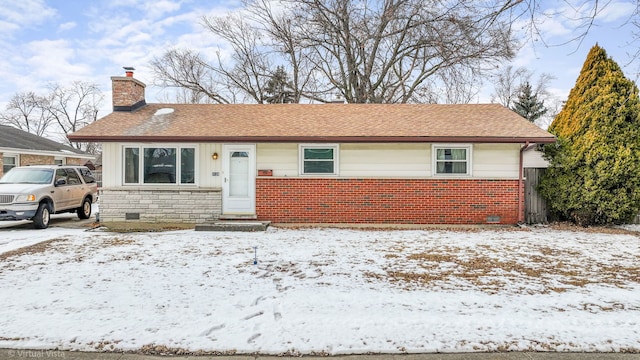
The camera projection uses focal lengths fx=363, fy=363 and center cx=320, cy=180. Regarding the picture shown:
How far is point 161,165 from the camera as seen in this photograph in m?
10.5

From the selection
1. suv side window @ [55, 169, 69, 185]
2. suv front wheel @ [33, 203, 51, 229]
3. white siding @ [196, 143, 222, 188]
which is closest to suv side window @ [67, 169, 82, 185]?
suv side window @ [55, 169, 69, 185]

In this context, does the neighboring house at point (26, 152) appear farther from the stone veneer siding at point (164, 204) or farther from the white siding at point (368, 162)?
the white siding at point (368, 162)

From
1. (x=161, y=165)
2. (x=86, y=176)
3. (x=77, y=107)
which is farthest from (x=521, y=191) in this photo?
(x=77, y=107)

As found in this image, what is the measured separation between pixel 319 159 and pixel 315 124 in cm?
129

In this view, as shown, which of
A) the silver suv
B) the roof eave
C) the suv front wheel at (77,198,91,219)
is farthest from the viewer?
the suv front wheel at (77,198,91,219)

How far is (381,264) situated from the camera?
20.2 feet

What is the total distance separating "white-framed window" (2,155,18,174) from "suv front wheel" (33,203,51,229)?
457 inches

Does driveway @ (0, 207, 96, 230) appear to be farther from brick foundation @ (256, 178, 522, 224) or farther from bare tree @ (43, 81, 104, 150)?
bare tree @ (43, 81, 104, 150)

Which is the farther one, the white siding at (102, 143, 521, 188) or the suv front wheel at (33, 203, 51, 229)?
the white siding at (102, 143, 521, 188)

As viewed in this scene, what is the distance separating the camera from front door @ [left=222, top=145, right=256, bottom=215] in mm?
10500

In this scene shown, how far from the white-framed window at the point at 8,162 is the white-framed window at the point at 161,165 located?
12.9 meters

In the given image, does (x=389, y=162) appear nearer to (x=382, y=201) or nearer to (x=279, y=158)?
(x=382, y=201)

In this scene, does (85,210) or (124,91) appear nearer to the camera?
(124,91)

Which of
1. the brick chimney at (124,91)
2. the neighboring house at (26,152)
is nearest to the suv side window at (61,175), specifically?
the brick chimney at (124,91)
